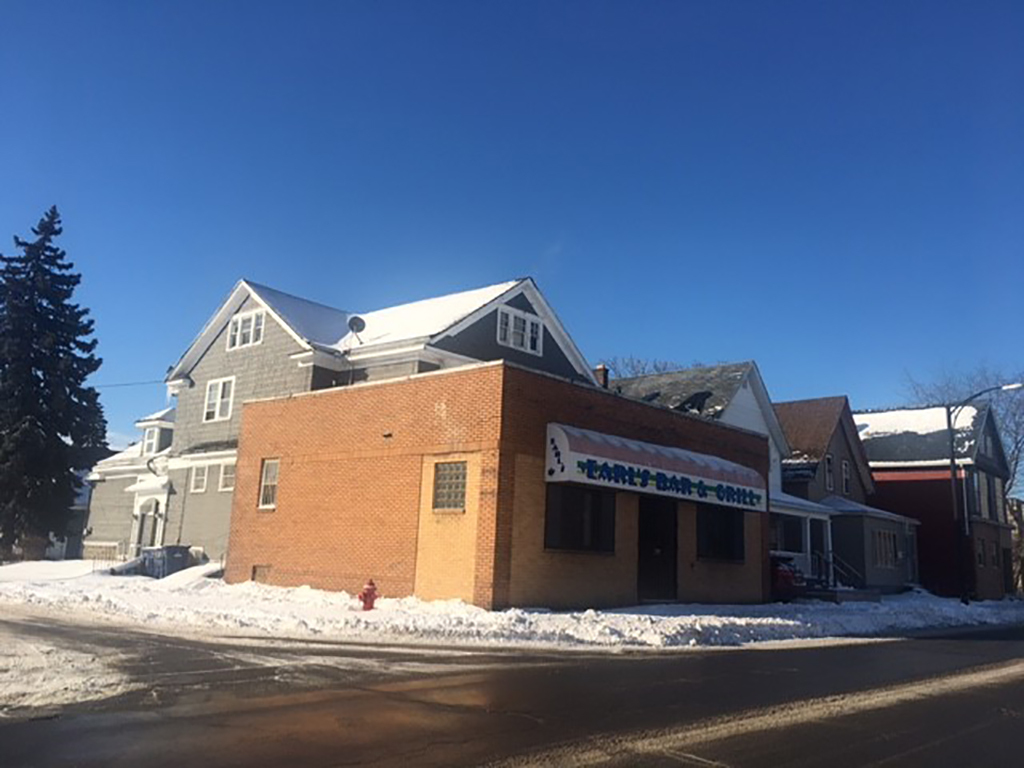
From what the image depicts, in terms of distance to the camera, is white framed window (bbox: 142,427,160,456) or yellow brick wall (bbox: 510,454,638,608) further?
white framed window (bbox: 142,427,160,456)

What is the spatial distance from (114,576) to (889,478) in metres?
37.5

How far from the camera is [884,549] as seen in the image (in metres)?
38.9

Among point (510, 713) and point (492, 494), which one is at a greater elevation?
point (492, 494)

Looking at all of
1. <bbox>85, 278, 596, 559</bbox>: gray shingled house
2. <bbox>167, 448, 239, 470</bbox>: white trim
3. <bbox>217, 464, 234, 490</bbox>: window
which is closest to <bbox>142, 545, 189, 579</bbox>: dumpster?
<bbox>85, 278, 596, 559</bbox>: gray shingled house

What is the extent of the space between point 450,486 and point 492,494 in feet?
4.75

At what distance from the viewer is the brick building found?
61.6 feet

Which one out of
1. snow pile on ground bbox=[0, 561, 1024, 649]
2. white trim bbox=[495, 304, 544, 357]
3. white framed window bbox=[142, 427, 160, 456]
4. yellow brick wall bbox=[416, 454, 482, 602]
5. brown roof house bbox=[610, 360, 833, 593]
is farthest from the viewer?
white framed window bbox=[142, 427, 160, 456]

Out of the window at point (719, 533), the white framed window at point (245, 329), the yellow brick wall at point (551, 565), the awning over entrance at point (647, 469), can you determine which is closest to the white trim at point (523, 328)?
the awning over entrance at point (647, 469)

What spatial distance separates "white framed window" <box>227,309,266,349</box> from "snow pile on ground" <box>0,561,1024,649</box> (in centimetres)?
1018

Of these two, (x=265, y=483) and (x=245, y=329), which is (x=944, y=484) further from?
(x=265, y=483)

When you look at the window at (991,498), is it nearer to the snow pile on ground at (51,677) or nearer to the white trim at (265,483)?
the white trim at (265,483)

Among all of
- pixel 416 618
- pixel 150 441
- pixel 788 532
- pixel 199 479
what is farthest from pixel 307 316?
pixel 788 532

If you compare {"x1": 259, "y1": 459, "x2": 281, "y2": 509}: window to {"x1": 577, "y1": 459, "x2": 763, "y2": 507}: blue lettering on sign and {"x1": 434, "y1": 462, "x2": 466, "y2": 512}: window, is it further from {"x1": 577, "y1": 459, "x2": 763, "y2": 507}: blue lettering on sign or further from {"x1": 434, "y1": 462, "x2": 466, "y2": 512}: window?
{"x1": 577, "y1": 459, "x2": 763, "y2": 507}: blue lettering on sign

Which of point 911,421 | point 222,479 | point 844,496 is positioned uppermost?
point 911,421
